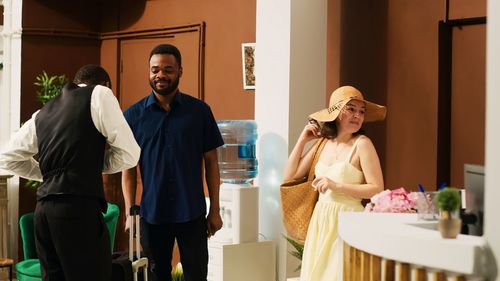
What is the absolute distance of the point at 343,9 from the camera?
20.2 ft

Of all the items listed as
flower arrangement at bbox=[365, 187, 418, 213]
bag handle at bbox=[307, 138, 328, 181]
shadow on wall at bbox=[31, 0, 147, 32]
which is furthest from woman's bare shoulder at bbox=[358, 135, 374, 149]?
shadow on wall at bbox=[31, 0, 147, 32]

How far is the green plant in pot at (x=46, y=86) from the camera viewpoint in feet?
24.7

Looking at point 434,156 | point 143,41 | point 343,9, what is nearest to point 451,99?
point 434,156

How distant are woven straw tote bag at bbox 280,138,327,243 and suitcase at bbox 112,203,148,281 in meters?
1.04

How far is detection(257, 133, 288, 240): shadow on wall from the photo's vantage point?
19.3 ft

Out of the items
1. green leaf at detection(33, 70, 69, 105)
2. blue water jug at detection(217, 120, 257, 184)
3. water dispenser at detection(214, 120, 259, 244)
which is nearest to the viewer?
water dispenser at detection(214, 120, 259, 244)

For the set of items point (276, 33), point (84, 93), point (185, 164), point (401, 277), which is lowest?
point (401, 277)

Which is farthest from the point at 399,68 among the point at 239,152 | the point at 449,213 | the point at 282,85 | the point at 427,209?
the point at 449,213

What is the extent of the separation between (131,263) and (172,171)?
0.54 metres

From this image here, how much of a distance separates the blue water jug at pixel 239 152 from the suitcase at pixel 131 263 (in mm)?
1720

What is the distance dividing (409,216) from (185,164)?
5.14 feet

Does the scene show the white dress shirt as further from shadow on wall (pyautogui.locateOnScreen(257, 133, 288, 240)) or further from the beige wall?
the beige wall

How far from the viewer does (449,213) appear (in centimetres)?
256

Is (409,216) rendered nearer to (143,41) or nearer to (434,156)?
(434,156)
